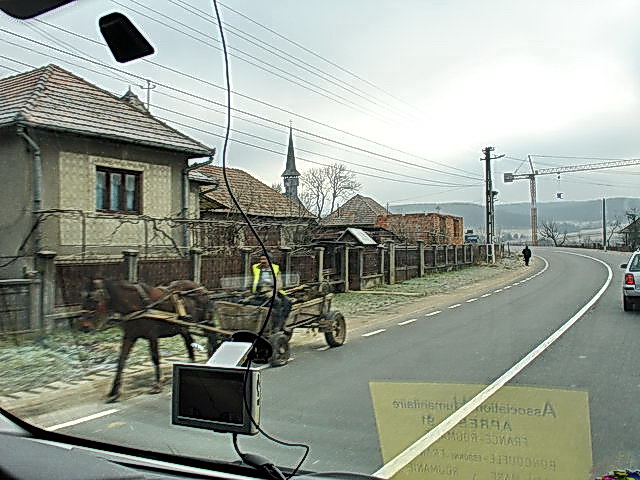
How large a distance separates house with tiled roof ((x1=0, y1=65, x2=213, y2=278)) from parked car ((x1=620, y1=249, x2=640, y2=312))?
4368 millimetres

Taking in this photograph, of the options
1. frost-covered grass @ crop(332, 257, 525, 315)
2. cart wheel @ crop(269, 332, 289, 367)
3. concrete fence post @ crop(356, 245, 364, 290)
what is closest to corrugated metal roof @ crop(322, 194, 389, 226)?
cart wheel @ crop(269, 332, 289, 367)

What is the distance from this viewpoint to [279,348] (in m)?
3.09

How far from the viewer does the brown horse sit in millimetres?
3477

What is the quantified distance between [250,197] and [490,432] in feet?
4.86

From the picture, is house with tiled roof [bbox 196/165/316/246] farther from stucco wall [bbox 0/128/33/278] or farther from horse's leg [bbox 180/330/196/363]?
stucco wall [bbox 0/128/33/278]

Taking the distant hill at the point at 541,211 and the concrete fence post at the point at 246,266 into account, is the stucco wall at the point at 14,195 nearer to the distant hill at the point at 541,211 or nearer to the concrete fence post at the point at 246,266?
the concrete fence post at the point at 246,266

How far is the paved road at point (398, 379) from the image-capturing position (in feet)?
8.80

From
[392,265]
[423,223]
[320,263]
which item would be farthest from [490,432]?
[392,265]

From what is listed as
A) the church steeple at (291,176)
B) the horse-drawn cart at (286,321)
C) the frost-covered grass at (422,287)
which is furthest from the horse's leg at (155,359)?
the frost-covered grass at (422,287)

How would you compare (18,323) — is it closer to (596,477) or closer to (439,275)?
(596,477)

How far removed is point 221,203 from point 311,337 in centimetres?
143

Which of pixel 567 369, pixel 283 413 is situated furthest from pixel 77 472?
pixel 567 369

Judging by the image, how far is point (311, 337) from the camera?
4219 millimetres

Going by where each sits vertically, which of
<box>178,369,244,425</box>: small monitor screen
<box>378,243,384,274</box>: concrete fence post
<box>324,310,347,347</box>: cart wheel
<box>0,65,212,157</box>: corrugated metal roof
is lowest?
<box>324,310,347,347</box>: cart wheel
